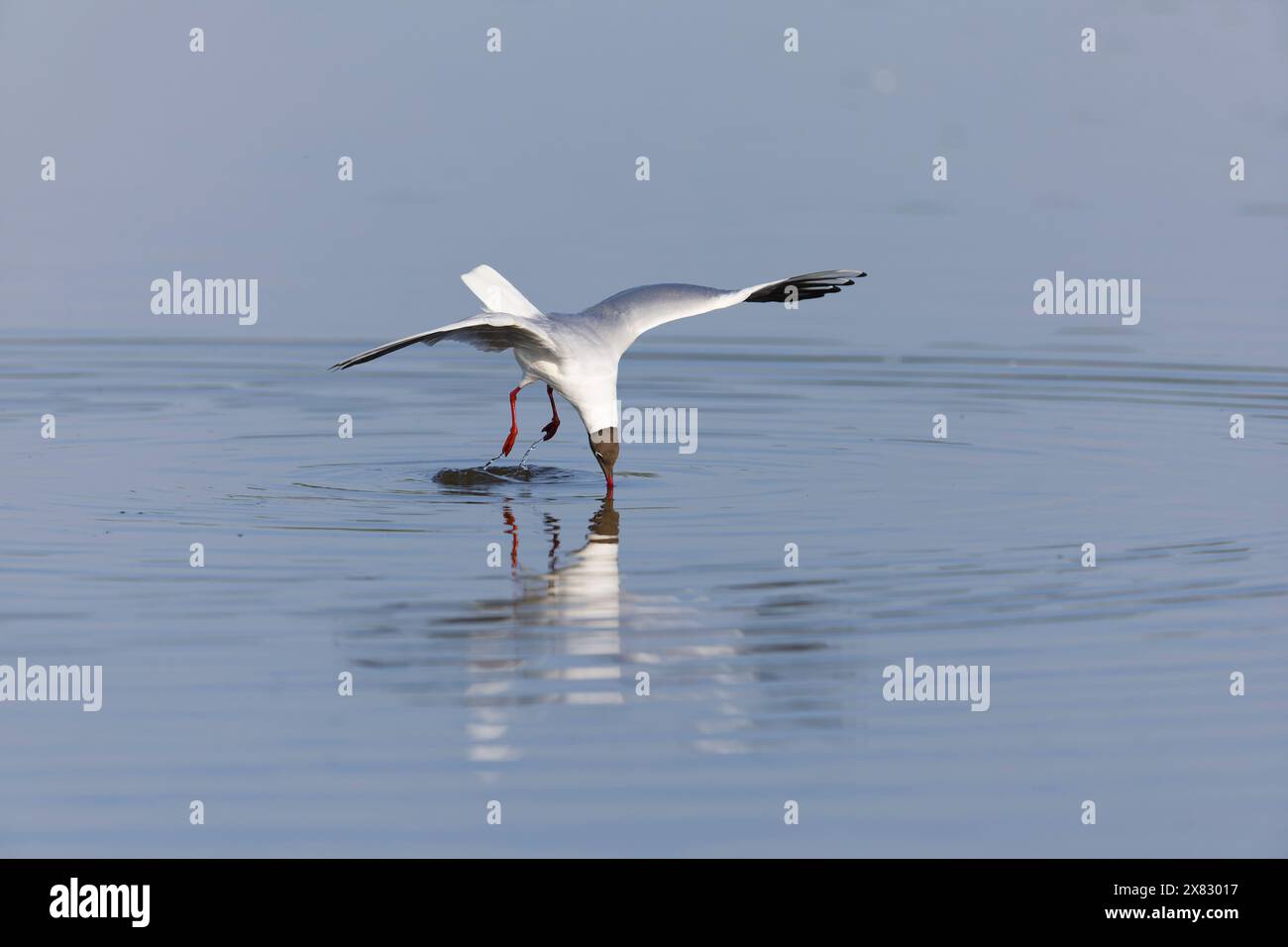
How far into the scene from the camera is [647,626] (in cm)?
1197

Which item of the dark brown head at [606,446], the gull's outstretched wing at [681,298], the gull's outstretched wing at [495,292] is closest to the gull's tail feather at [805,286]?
the gull's outstretched wing at [681,298]

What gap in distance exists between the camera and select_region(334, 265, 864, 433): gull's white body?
575 inches

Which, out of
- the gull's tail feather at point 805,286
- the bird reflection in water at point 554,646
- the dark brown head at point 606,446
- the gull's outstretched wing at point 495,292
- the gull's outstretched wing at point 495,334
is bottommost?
the bird reflection in water at point 554,646

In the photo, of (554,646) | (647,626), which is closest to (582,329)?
(647,626)

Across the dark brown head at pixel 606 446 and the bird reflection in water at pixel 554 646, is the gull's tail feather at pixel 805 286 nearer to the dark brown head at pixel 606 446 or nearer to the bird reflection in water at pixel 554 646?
the dark brown head at pixel 606 446

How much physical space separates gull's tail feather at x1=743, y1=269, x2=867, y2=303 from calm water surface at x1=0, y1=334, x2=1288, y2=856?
4.45 feet

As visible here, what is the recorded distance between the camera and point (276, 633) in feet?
38.7

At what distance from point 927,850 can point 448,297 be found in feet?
52.4

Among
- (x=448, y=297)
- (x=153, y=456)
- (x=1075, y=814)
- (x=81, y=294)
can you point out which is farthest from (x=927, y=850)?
(x=81, y=294)

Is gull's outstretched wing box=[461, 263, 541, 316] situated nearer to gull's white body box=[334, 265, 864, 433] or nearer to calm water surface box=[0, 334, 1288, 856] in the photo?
gull's white body box=[334, 265, 864, 433]

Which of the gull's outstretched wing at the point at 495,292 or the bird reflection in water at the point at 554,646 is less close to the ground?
the gull's outstretched wing at the point at 495,292

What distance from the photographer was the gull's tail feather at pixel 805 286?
16.0 metres

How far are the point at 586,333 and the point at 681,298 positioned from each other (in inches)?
44.8

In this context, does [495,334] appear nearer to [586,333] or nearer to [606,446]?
[586,333]
